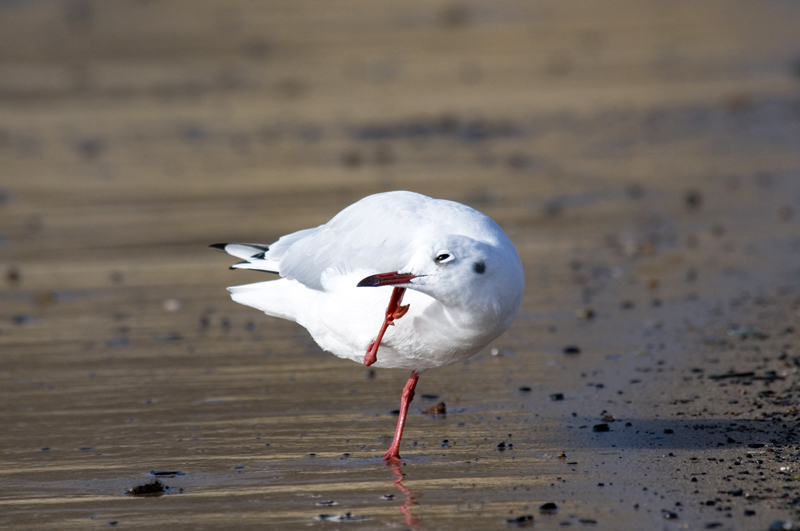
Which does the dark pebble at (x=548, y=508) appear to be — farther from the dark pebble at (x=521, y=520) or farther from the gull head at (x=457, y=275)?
the gull head at (x=457, y=275)

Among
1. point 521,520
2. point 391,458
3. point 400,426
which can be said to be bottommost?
point 521,520

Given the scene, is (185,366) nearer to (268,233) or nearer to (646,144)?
(268,233)

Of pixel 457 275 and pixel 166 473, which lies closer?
pixel 457 275

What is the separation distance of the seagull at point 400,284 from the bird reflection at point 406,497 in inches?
3.0

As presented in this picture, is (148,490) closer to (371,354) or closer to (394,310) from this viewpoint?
(371,354)

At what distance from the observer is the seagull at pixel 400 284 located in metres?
4.11

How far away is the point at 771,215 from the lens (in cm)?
912

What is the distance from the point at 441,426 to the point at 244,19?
17976mm

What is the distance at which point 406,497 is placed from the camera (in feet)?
13.7

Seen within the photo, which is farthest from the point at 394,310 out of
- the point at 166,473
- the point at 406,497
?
the point at 166,473

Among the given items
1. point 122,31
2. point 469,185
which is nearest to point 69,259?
point 469,185

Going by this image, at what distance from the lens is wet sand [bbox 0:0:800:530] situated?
4.29 m

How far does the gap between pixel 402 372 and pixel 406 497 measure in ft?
6.35

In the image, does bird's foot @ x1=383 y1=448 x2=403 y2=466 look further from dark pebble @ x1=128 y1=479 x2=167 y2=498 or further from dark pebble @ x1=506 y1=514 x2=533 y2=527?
dark pebble @ x1=128 y1=479 x2=167 y2=498
